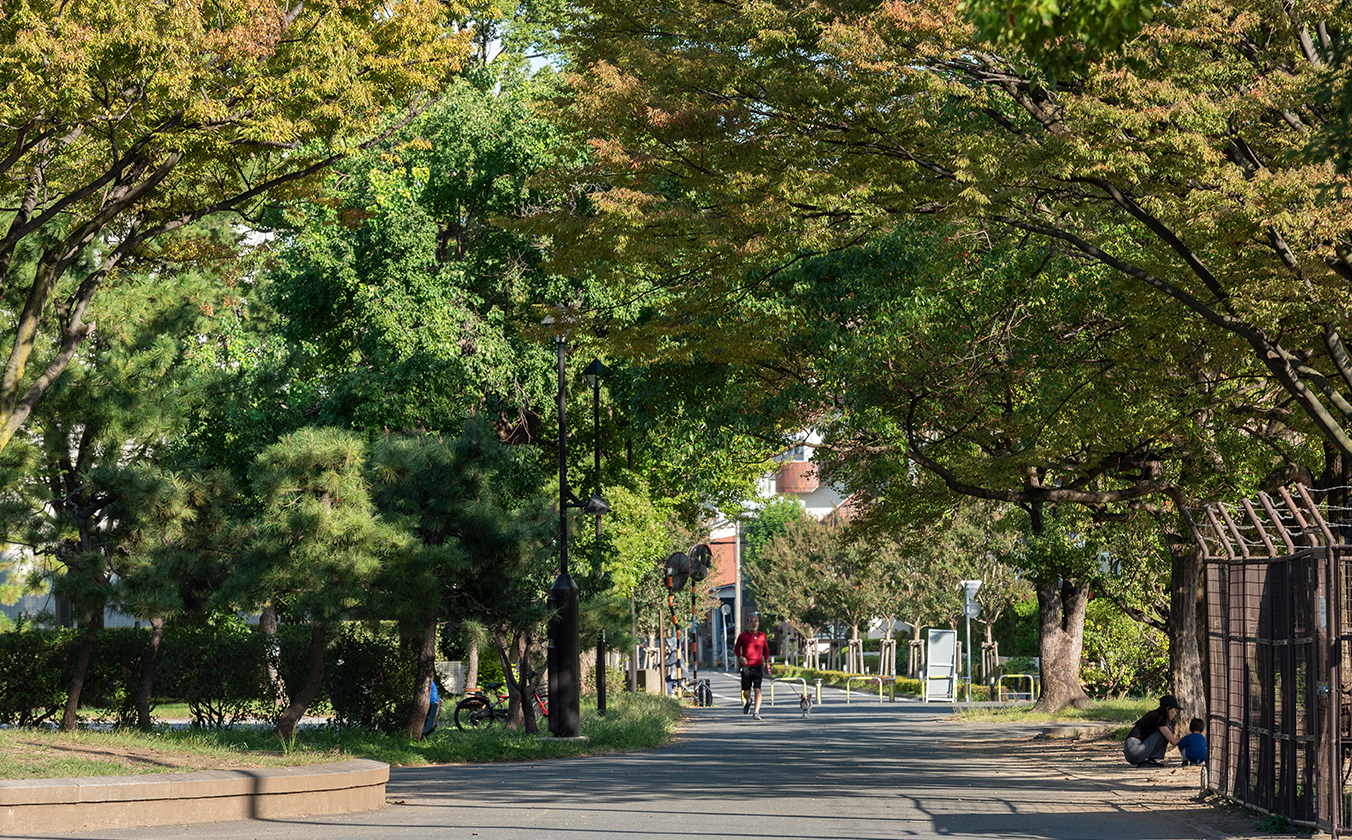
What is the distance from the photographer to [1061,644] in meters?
28.4

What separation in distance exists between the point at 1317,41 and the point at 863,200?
4552 millimetres

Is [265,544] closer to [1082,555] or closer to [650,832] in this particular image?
[650,832]

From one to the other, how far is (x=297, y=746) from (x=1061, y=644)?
17487mm

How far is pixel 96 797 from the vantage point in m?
10.3

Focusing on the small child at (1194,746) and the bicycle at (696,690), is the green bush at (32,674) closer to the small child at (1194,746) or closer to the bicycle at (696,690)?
the small child at (1194,746)

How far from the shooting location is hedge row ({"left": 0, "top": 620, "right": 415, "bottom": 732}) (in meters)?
18.9

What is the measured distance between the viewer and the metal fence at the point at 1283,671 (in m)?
9.78

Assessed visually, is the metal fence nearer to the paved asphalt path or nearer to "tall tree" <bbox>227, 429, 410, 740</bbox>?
the paved asphalt path

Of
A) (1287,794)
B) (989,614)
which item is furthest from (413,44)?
(989,614)

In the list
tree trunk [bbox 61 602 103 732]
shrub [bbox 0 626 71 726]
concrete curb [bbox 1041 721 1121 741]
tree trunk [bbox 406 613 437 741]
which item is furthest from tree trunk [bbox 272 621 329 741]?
concrete curb [bbox 1041 721 1121 741]

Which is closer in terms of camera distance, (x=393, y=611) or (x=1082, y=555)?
(x=393, y=611)

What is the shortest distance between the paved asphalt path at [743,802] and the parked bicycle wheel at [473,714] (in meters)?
4.21

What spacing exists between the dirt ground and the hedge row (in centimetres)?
875

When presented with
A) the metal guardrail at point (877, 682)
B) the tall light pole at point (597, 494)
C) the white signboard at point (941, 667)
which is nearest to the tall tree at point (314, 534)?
the tall light pole at point (597, 494)
